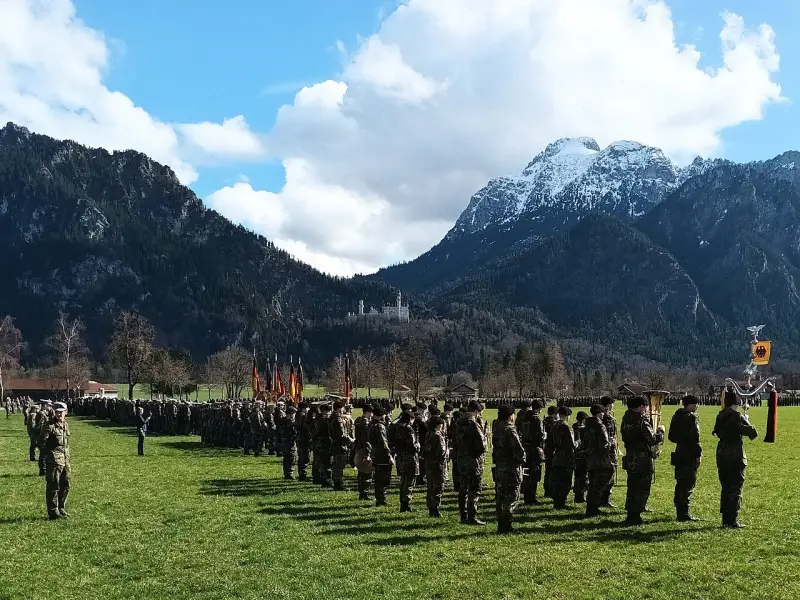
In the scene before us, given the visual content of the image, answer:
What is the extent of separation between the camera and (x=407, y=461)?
13328 mm

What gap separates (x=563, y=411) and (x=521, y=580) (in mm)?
5723

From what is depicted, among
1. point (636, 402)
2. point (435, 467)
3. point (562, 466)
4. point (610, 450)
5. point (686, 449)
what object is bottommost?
point (562, 466)

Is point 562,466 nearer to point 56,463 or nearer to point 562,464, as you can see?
point 562,464

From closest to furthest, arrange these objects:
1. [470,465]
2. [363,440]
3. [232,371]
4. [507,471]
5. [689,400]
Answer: [507,471] → [689,400] → [470,465] → [363,440] → [232,371]

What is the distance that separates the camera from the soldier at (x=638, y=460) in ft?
37.8

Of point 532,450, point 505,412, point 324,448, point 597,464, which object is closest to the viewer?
point 505,412

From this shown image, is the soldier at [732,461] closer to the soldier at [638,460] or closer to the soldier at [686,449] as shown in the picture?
the soldier at [686,449]

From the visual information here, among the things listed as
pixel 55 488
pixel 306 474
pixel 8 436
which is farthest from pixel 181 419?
pixel 55 488

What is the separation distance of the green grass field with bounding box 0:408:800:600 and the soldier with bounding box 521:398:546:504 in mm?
640

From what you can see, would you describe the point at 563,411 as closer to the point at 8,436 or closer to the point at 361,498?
the point at 361,498

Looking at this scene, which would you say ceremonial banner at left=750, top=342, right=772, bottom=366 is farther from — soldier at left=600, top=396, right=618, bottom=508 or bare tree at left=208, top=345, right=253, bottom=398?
bare tree at left=208, top=345, right=253, bottom=398

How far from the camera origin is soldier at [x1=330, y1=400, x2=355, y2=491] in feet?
52.7

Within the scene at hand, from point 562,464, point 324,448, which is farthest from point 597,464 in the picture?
point 324,448

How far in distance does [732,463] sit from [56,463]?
11899mm
